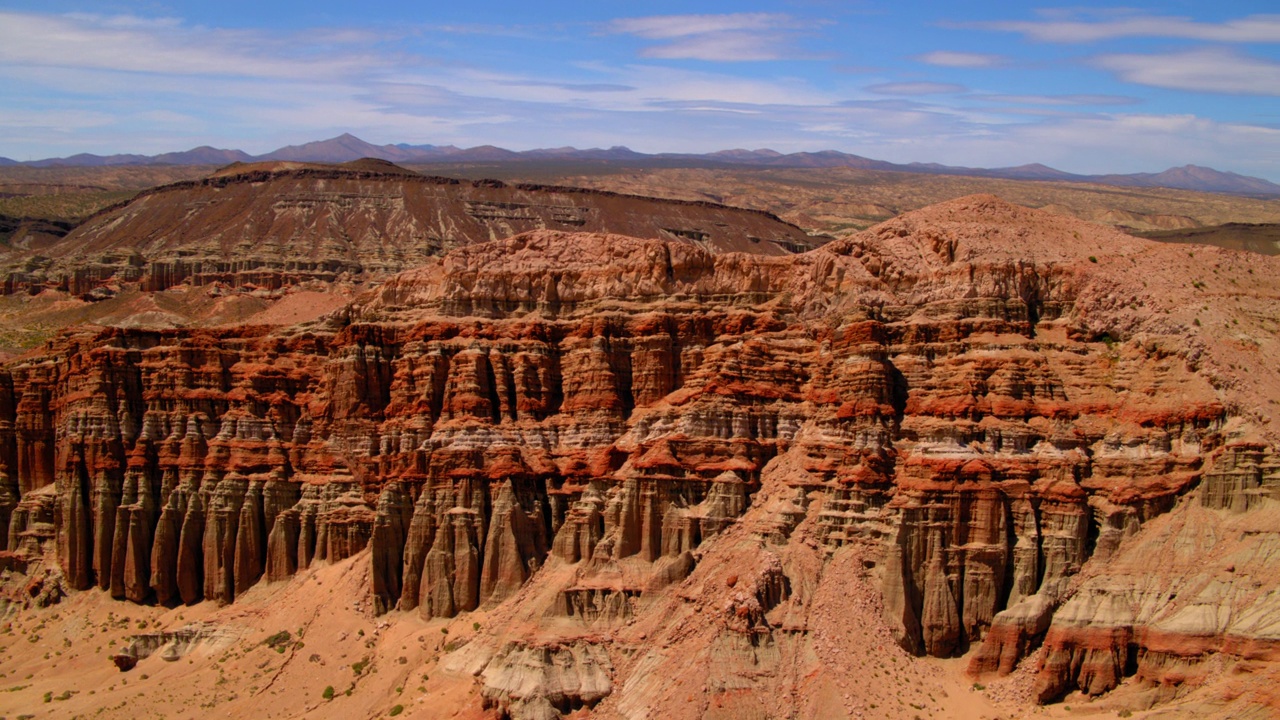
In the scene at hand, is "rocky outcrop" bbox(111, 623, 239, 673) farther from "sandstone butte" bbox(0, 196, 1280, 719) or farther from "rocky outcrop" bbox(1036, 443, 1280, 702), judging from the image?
"rocky outcrop" bbox(1036, 443, 1280, 702)

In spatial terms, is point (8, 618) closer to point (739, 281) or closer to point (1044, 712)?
point (739, 281)

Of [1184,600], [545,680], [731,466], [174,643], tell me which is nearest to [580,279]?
[731,466]

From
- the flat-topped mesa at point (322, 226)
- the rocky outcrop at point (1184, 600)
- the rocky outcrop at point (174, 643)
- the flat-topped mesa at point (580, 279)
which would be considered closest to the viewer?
the rocky outcrop at point (1184, 600)

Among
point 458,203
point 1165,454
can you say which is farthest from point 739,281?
point 458,203

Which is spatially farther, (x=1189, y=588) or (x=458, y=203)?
(x=458, y=203)

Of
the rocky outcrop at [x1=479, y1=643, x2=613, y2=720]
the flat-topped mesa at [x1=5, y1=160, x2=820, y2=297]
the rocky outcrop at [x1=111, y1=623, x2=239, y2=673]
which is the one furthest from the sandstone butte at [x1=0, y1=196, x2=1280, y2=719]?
the flat-topped mesa at [x1=5, y1=160, x2=820, y2=297]

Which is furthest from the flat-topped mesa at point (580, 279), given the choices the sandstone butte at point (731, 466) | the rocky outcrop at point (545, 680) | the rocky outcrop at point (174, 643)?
the rocky outcrop at point (545, 680)

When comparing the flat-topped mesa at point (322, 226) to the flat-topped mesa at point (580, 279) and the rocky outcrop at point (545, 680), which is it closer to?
the flat-topped mesa at point (580, 279)
